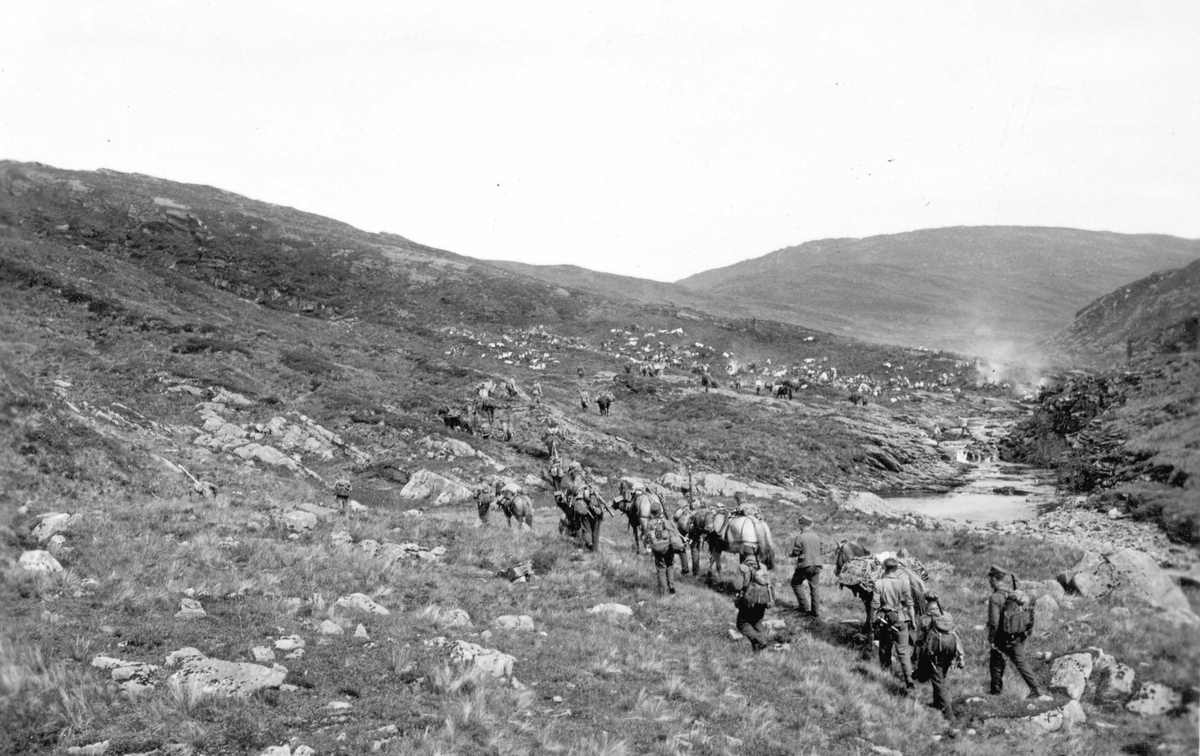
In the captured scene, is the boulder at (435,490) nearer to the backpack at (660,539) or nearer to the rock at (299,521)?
the rock at (299,521)

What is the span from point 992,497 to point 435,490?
25492 millimetres

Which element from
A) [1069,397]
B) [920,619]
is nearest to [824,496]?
[1069,397]

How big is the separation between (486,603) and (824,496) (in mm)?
24988

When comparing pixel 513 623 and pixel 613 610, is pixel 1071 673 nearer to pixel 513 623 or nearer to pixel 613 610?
pixel 613 610

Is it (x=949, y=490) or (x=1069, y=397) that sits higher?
(x=1069, y=397)

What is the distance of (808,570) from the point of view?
549 inches

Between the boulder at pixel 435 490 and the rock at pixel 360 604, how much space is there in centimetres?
1449

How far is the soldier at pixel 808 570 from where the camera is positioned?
542 inches

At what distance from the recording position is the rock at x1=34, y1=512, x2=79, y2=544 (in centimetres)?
1198

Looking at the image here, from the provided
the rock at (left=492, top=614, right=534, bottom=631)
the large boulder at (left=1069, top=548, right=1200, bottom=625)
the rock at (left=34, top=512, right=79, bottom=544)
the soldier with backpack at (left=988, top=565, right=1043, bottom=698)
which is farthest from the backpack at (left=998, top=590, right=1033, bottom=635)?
the rock at (left=34, top=512, right=79, bottom=544)

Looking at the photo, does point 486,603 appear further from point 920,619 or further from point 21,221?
point 21,221

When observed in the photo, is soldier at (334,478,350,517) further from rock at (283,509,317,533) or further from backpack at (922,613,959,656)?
backpack at (922,613,959,656)

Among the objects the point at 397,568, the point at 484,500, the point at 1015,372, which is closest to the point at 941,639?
the point at 397,568

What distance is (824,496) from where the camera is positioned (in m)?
34.3
